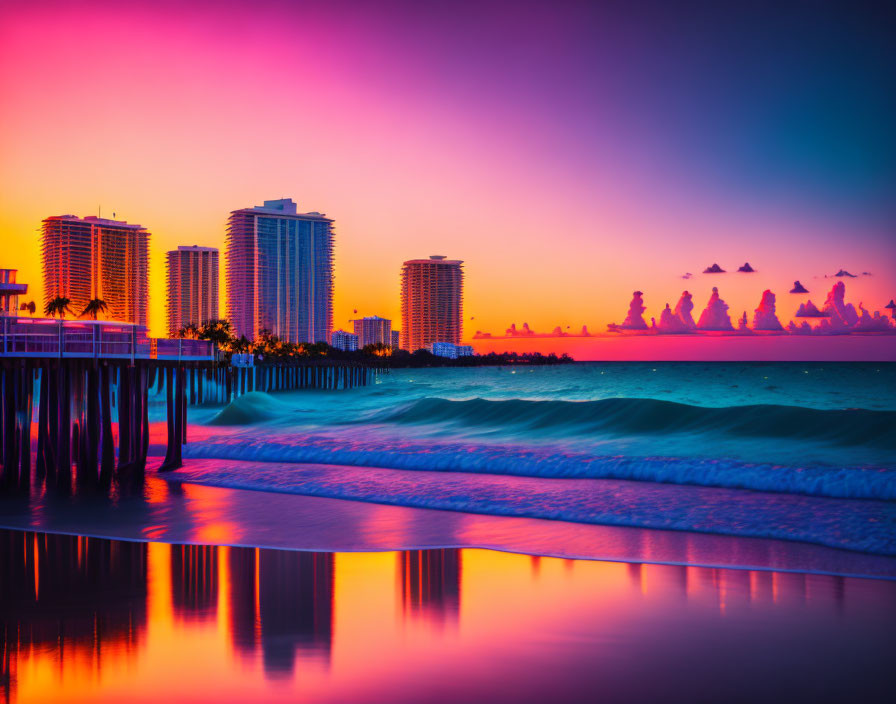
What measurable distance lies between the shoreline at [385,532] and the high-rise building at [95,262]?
129 meters

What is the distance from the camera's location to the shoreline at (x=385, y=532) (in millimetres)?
9711

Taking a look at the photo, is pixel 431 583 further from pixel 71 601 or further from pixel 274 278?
pixel 274 278

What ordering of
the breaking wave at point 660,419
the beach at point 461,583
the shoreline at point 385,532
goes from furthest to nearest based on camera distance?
the breaking wave at point 660,419 → the shoreline at point 385,532 → the beach at point 461,583

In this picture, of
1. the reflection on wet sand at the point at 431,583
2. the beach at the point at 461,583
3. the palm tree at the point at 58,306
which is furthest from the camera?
the palm tree at the point at 58,306

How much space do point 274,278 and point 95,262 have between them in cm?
5846

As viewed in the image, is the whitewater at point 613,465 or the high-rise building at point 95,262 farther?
the high-rise building at point 95,262

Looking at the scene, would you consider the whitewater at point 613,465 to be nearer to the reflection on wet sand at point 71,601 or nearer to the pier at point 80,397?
the pier at point 80,397

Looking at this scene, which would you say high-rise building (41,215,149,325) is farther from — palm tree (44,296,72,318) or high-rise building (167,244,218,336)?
palm tree (44,296,72,318)

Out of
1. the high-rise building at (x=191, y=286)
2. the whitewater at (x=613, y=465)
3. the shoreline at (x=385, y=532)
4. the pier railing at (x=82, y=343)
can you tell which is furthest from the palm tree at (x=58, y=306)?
the high-rise building at (x=191, y=286)

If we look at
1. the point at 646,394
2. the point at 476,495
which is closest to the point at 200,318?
the point at 646,394

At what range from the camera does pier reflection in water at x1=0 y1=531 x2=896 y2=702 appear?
579 cm

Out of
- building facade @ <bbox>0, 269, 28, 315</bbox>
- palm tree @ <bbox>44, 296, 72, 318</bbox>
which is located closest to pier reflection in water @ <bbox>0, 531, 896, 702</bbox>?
building facade @ <bbox>0, 269, 28, 315</bbox>

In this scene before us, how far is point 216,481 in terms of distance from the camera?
17109 mm

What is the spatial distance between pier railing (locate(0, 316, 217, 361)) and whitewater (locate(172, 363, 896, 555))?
3.28m
